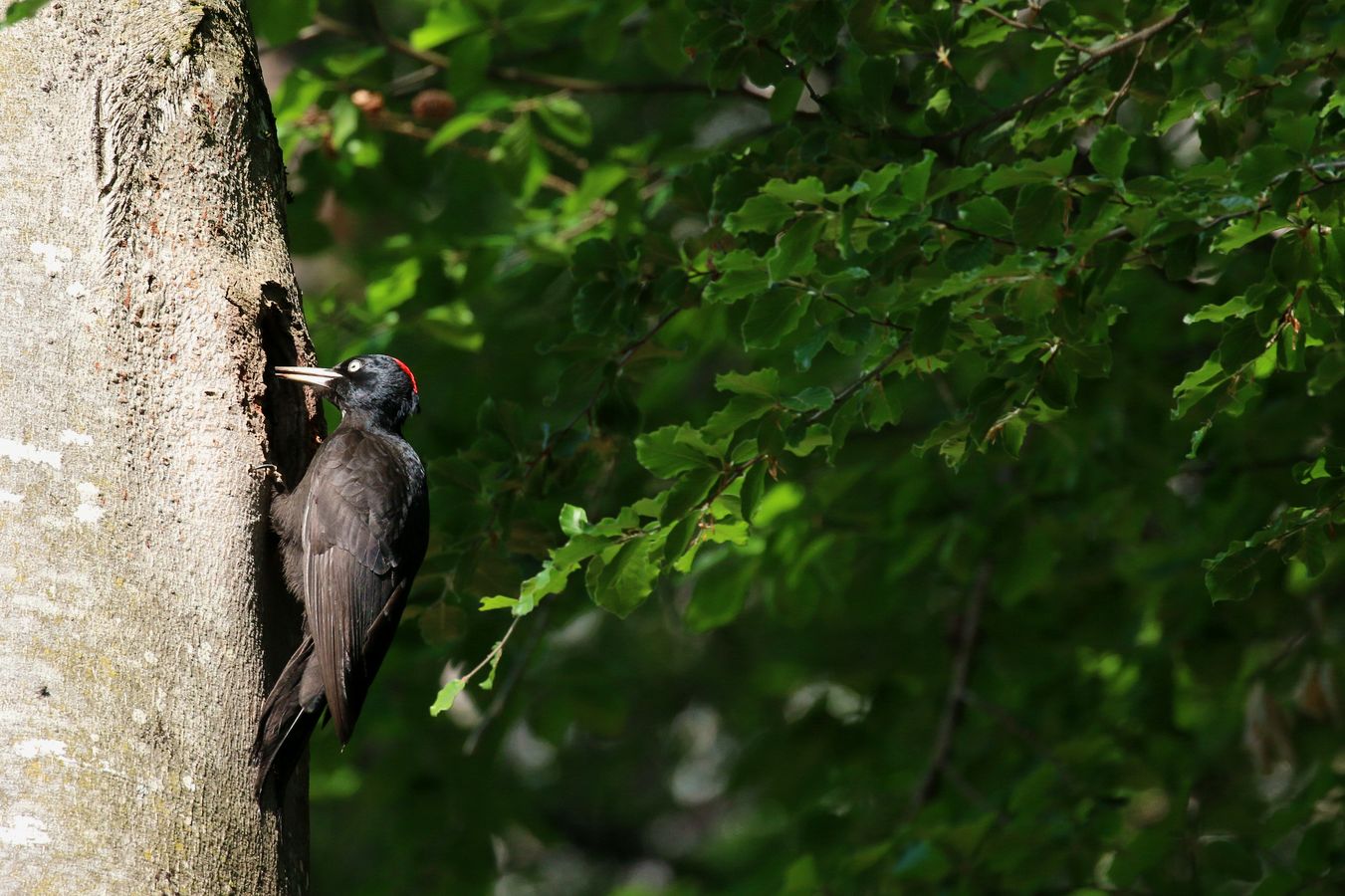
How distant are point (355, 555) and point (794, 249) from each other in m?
1.37

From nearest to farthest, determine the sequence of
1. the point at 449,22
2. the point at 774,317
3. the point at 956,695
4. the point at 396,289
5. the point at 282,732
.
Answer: the point at 282,732, the point at 774,317, the point at 449,22, the point at 396,289, the point at 956,695

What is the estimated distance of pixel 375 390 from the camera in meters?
4.23

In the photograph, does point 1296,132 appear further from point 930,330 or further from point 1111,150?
point 930,330

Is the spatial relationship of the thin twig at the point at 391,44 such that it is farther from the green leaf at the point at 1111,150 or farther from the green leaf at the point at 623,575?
the green leaf at the point at 1111,150

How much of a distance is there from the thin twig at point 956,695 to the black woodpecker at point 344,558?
235 centimetres

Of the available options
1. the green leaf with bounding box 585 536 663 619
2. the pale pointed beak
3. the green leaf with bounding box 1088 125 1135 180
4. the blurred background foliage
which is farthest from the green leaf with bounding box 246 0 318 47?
the green leaf with bounding box 1088 125 1135 180

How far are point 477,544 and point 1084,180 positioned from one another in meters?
1.74

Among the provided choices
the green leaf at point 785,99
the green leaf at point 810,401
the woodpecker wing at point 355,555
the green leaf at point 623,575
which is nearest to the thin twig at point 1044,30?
the green leaf at point 785,99

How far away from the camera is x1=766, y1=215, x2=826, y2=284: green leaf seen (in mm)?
2854

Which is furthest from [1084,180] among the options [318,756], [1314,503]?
[318,756]

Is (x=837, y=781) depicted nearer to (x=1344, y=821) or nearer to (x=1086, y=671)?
(x=1086, y=671)

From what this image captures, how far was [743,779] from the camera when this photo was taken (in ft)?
18.4

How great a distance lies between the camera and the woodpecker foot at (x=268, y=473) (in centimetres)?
276

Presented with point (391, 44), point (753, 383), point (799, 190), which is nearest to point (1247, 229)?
point (799, 190)
